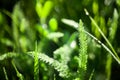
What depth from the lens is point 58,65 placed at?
0.84 metres

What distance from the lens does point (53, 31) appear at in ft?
3.86

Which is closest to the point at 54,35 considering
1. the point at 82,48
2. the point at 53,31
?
the point at 53,31

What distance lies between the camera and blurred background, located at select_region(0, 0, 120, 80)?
3.38 feet

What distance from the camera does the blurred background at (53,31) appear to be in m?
1.03

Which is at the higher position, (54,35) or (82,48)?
(54,35)

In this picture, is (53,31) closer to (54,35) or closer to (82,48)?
(54,35)

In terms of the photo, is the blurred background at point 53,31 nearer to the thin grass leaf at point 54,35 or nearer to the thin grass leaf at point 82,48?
the thin grass leaf at point 54,35

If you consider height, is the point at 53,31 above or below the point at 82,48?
above

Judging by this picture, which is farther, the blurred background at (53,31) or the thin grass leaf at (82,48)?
the blurred background at (53,31)

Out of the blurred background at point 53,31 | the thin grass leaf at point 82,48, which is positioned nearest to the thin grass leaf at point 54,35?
the blurred background at point 53,31

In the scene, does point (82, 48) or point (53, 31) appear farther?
point (53, 31)

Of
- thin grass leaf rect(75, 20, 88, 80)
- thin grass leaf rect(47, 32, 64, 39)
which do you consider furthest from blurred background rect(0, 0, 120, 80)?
thin grass leaf rect(75, 20, 88, 80)

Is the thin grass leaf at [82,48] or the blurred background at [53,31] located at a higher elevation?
the blurred background at [53,31]

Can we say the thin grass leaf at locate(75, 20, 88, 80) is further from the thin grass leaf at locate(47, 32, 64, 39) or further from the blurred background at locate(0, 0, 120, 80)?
the thin grass leaf at locate(47, 32, 64, 39)
